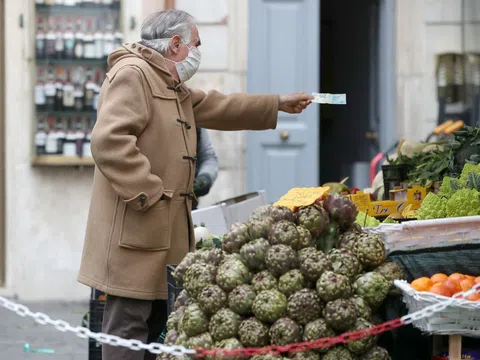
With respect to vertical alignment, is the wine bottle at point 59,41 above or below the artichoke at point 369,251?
above

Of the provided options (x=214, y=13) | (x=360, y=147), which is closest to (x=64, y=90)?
(x=214, y=13)

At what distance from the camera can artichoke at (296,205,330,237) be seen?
392 cm

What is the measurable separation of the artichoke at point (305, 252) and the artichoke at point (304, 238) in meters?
0.03

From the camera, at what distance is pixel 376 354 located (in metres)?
3.63

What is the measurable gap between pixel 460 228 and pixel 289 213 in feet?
2.41

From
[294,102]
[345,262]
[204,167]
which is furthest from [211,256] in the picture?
[204,167]

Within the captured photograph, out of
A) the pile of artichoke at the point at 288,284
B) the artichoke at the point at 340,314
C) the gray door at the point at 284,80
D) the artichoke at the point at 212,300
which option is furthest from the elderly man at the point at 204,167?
the artichoke at the point at 340,314

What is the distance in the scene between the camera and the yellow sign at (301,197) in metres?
4.02

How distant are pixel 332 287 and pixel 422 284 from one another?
1.25 feet

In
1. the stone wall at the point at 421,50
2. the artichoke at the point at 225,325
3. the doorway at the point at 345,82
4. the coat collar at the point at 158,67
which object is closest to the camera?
the artichoke at the point at 225,325

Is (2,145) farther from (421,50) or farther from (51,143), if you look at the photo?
(421,50)

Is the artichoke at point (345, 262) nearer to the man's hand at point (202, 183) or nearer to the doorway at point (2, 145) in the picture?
the man's hand at point (202, 183)

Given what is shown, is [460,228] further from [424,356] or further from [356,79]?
[356,79]

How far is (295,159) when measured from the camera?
926 cm
